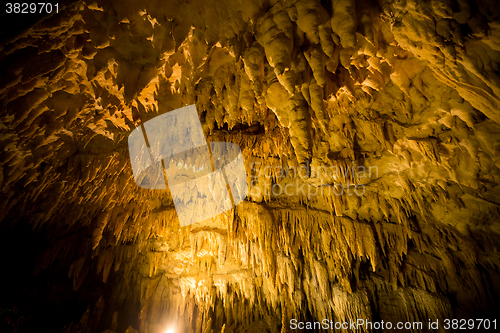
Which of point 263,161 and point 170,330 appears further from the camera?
point 170,330

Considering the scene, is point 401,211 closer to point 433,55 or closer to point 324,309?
point 324,309

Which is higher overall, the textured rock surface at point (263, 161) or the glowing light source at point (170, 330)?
the textured rock surface at point (263, 161)

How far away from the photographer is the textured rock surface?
6.73ft

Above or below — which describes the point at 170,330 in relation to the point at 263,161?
below

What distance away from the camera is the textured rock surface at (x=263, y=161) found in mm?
2053

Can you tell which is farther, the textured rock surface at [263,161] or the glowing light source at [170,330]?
the glowing light source at [170,330]

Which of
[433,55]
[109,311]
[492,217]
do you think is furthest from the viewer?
[109,311]

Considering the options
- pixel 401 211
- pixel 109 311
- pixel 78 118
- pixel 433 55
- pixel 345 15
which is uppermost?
pixel 345 15

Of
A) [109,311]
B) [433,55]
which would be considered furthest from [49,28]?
[109,311]

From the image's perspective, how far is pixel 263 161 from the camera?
16.0ft

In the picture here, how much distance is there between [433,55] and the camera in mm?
2029

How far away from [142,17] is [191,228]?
18.3 feet

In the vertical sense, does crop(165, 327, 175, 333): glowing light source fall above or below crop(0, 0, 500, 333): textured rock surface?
below

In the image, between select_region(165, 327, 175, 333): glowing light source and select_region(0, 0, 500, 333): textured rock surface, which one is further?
select_region(165, 327, 175, 333): glowing light source
